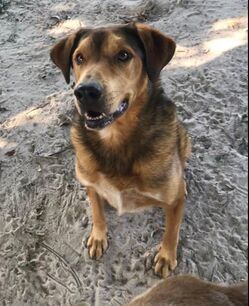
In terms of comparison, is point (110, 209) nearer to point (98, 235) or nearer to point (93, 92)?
point (98, 235)

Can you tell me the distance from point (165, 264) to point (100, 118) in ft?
4.72

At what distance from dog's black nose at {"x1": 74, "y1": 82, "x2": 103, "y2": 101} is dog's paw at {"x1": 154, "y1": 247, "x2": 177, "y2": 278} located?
4.99 ft

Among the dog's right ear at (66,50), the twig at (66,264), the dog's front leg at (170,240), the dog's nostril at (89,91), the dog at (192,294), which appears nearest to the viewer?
the dog at (192,294)

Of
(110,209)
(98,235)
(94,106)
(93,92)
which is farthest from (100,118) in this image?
(110,209)

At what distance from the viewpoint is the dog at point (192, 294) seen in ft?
8.10

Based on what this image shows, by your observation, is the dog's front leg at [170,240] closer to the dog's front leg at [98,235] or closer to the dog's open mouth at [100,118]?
the dog's front leg at [98,235]

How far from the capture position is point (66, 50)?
11.5 feet

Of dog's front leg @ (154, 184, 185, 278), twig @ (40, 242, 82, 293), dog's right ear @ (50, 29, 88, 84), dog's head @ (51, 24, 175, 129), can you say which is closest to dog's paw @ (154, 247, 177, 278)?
dog's front leg @ (154, 184, 185, 278)

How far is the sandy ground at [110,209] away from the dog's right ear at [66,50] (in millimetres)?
1154

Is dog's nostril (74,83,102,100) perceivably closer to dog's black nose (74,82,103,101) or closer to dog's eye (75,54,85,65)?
dog's black nose (74,82,103,101)

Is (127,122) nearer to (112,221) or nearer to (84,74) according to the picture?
(84,74)

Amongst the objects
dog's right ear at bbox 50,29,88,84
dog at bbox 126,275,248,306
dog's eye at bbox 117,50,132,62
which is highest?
dog's eye at bbox 117,50,132,62

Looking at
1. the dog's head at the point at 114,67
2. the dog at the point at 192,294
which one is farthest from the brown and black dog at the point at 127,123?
the dog at the point at 192,294

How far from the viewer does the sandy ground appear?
12.7 feet
